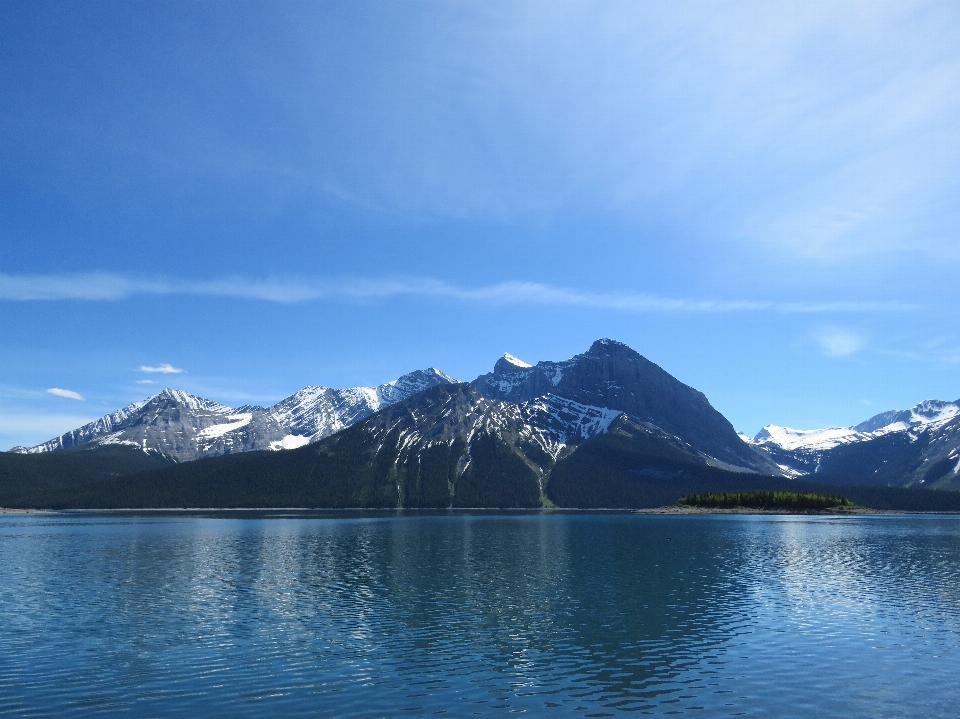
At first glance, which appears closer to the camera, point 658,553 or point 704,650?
point 704,650

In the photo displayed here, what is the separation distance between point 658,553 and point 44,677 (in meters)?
107

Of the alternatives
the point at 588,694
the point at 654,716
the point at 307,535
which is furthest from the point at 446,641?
the point at 307,535

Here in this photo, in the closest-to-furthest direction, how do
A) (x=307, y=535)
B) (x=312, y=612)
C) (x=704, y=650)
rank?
(x=704, y=650) → (x=312, y=612) → (x=307, y=535)

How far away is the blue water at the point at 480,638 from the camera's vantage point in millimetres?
39688

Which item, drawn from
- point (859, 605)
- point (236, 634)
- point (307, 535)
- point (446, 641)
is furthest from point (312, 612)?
point (307, 535)

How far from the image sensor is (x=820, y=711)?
3769 centimetres

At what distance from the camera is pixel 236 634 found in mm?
57094

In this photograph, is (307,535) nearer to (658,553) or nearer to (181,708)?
(658,553)

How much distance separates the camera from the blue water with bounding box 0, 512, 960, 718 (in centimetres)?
3969

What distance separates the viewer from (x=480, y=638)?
184 ft

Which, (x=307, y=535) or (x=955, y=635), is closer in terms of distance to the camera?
(x=955, y=635)

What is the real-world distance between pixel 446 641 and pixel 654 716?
73.8 ft

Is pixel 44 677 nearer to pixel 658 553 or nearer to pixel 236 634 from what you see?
pixel 236 634

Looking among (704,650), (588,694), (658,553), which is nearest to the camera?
(588,694)
